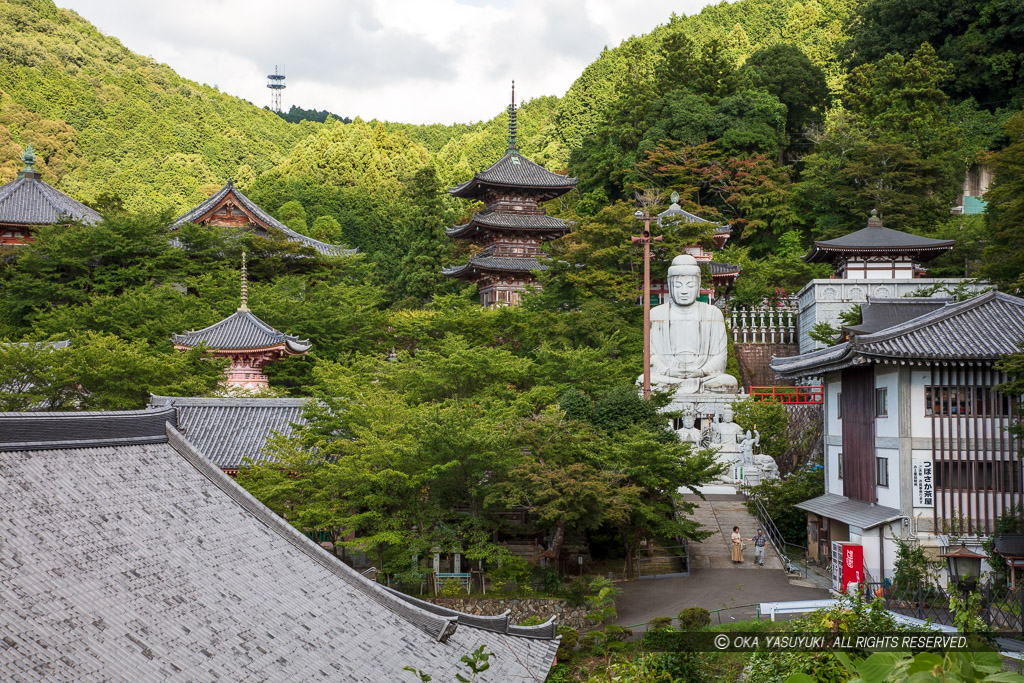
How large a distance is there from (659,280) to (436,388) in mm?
14961

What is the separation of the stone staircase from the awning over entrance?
156 cm

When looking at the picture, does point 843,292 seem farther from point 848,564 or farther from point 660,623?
point 660,623

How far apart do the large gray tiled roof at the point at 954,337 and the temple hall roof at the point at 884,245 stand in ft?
50.7

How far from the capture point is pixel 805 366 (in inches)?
828

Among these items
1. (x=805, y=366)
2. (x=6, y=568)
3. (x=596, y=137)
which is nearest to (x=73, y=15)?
(x=596, y=137)

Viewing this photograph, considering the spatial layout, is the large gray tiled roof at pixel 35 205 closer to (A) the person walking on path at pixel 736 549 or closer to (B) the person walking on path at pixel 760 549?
(A) the person walking on path at pixel 736 549

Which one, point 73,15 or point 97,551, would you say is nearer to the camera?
point 97,551

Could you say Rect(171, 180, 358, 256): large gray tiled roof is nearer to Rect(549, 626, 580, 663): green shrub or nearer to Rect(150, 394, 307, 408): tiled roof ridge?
Rect(150, 394, 307, 408): tiled roof ridge

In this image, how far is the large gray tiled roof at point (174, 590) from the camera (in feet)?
24.0

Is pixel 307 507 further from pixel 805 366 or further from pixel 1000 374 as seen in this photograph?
pixel 1000 374

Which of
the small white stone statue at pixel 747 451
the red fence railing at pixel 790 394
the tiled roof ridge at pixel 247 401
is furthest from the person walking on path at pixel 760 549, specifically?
the tiled roof ridge at pixel 247 401

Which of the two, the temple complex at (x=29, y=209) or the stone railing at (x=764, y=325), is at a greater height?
the temple complex at (x=29, y=209)

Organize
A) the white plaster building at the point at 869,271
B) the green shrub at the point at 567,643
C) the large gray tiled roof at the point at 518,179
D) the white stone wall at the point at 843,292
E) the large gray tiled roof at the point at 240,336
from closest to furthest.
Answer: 1. the green shrub at the point at 567,643
2. the large gray tiled roof at the point at 240,336
3. the white plaster building at the point at 869,271
4. the white stone wall at the point at 843,292
5. the large gray tiled roof at the point at 518,179

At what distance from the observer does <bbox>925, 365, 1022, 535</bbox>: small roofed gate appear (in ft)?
57.0
